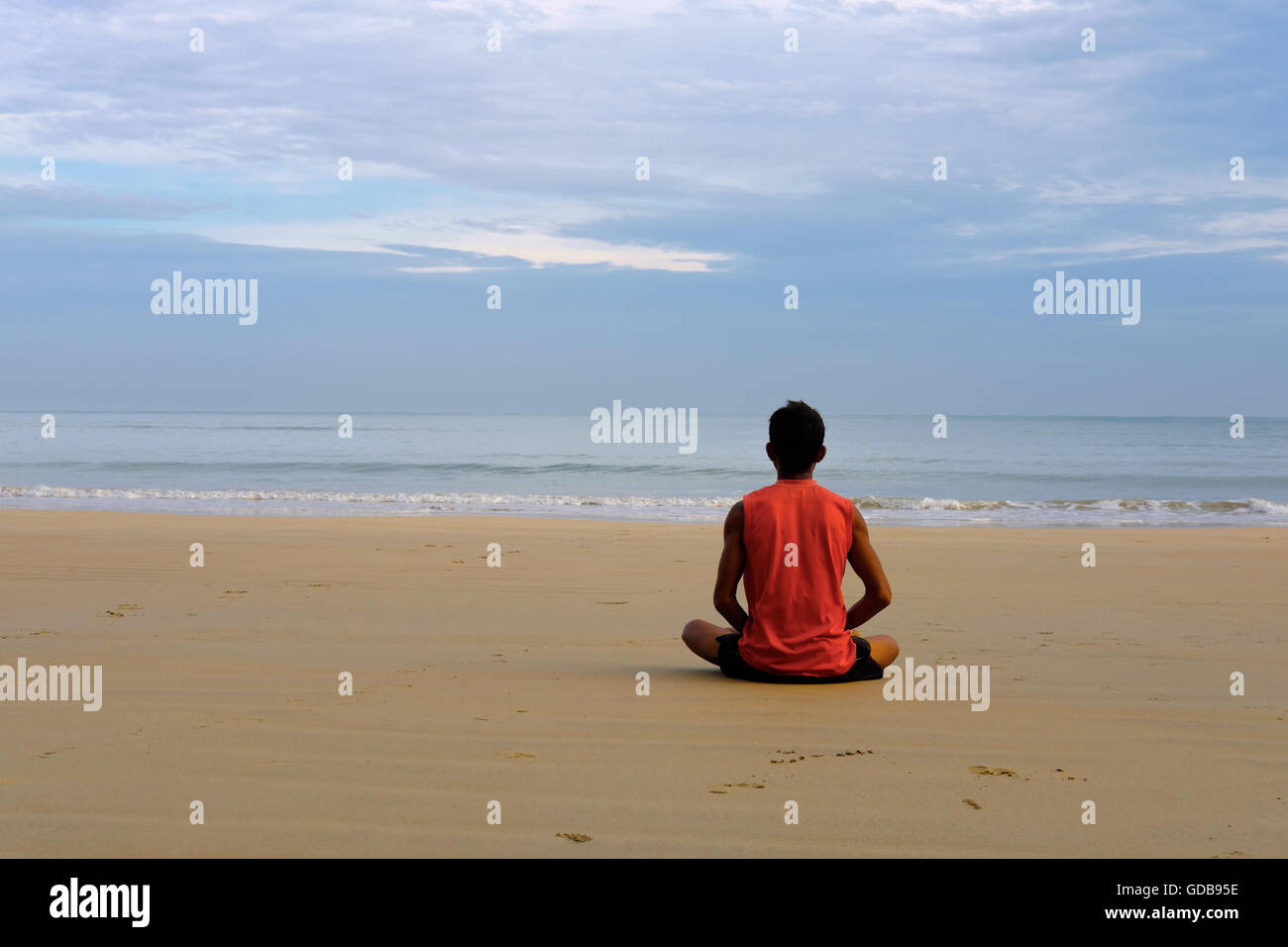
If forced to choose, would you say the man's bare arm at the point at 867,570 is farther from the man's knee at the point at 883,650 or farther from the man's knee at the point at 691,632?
the man's knee at the point at 691,632

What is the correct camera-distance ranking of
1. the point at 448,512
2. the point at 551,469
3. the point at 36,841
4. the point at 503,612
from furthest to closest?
the point at 551,469 → the point at 448,512 → the point at 503,612 → the point at 36,841

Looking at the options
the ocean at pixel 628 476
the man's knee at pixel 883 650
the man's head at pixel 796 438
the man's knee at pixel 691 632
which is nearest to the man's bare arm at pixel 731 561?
the man's head at pixel 796 438

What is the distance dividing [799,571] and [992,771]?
137 centimetres

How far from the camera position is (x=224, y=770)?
3725 millimetres

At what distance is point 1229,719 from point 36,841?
4628mm

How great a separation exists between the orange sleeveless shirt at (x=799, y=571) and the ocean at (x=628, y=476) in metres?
12.4

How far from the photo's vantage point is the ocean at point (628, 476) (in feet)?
66.4

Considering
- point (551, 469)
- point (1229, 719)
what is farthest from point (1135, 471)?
point (1229, 719)

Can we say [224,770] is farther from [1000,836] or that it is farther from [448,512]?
[448,512]

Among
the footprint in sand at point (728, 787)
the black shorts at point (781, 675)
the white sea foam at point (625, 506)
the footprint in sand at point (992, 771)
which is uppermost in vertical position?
the white sea foam at point (625, 506)

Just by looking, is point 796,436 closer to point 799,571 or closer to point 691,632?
point 799,571

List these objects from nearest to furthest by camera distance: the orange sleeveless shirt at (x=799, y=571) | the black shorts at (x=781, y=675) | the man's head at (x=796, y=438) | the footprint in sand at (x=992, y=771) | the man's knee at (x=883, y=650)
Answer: the footprint in sand at (x=992, y=771)
the man's head at (x=796, y=438)
the orange sleeveless shirt at (x=799, y=571)
the black shorts at (x=781, y=675)
the man's knee at (x=883, y=650)

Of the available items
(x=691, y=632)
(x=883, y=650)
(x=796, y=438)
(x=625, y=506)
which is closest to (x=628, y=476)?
(x=625, y=506)

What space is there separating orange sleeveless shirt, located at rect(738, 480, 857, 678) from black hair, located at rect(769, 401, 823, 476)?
0.11 meters
